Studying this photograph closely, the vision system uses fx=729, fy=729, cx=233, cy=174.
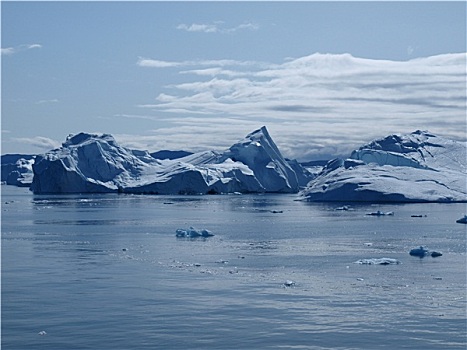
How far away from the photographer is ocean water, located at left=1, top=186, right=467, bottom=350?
9586mm

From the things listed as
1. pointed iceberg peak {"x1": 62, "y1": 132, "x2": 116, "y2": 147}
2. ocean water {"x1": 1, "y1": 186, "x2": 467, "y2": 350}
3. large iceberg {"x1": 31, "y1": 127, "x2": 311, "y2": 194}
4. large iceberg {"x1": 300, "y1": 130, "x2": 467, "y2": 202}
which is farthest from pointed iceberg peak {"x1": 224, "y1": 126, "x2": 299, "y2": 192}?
ocean water {"x1": 1, "y1": 186, "x2": 467, "y2": 350}

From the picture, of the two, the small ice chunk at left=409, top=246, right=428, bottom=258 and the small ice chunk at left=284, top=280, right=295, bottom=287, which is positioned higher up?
the small ice chunk at left=409, top=246, right=428, bottom=258

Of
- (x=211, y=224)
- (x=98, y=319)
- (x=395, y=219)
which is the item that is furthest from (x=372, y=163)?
(x=98, y=319)

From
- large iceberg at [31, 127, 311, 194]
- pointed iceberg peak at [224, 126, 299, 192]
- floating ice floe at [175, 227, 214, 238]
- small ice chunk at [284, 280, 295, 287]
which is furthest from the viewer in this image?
pointed iceberg peak at [224, 126, 299, 192]

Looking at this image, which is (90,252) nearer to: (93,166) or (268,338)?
(268,338)

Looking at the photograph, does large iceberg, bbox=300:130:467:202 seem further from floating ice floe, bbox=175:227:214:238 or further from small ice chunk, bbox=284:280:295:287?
small ice chunk, bbox=284:280:295:287

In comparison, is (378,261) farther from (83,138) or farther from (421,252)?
(83,138)

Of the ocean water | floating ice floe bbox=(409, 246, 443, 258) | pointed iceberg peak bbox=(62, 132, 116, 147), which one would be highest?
pointed iceberg peak bbox=(62, 132, 116, 147)

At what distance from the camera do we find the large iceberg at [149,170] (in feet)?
195

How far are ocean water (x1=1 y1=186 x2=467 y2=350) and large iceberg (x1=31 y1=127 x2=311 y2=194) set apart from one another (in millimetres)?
35656

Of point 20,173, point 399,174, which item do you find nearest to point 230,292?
point 399,174

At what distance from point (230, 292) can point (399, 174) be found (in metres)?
33.8

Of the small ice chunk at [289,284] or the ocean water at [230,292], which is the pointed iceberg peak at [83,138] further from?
the small ice chunk at [289,284]

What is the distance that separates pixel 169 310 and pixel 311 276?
409 cm
